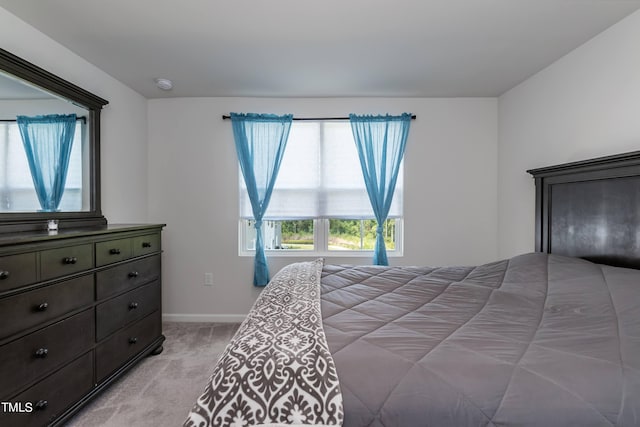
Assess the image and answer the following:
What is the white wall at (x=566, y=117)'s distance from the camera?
188 cm

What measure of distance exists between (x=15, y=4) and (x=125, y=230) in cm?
142

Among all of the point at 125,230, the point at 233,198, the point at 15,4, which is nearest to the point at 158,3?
the point at 15,4

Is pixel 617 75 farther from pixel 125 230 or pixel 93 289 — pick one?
pixel 93 289

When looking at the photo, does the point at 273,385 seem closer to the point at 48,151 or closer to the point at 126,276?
the point at 126,276

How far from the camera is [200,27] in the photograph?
195 cm

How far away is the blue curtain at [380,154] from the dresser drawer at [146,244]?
201cm

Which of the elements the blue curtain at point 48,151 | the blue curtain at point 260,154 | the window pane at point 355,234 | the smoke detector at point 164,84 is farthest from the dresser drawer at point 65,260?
the window pane at point 355,234

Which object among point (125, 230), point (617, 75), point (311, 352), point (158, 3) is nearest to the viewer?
point (311, 352)

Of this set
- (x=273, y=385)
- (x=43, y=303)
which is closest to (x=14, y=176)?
(x=43, y=303)

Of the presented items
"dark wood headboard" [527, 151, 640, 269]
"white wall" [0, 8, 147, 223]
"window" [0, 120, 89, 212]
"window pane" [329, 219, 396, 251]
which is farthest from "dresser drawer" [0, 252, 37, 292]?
"dark wood headboard" [527, 151, 640, 269]

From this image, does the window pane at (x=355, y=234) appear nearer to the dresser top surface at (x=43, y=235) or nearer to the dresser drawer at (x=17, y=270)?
the dresser top surface at (x=43, y=235)

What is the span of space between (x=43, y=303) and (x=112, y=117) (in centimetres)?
185

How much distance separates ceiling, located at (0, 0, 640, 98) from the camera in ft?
5.81

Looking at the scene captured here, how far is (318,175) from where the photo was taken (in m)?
3.25
